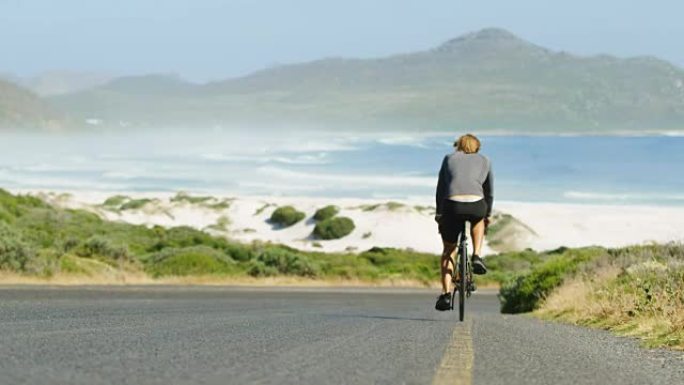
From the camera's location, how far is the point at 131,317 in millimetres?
11914

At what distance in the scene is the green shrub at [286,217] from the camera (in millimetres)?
69938

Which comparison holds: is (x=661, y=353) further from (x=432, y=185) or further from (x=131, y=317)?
(x=432, y=185)

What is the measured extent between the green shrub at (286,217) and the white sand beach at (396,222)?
469 mm

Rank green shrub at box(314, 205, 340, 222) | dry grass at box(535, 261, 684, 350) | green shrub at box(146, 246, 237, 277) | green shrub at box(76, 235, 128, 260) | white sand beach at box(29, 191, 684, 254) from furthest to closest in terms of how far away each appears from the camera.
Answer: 1. green shrub at box(314, 205, 340, 222)
2. white sand beach at box(29, 191, 684, 254)
3. green shrub at box(146, 246, 237, 277)
4. green shrub at box(76, 235, 128, 260)
5. dry grass at box(535, 261, 684, 350)

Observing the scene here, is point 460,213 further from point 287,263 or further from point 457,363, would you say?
point 287,263

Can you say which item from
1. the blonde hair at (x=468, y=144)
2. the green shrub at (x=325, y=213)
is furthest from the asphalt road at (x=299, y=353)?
the green shrub at (x=325, y=213)

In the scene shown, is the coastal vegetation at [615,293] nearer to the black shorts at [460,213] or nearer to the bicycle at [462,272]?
the bicycle at [462,272]

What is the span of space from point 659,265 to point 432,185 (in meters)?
91.5

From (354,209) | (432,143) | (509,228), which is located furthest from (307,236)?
(432,143)

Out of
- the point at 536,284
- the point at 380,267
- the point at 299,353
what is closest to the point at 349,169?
the point at 380,267

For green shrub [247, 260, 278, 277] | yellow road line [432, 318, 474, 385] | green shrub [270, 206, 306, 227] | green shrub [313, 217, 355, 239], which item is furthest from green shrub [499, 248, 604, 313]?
green shrub [270, 206, 306, 227]

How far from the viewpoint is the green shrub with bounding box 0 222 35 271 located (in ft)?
79.9

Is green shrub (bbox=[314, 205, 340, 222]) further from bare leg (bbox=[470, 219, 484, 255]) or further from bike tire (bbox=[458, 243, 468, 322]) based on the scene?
bare leg (bbox=[470, 219, 484, 255])

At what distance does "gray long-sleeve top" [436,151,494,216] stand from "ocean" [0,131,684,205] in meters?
79.8
